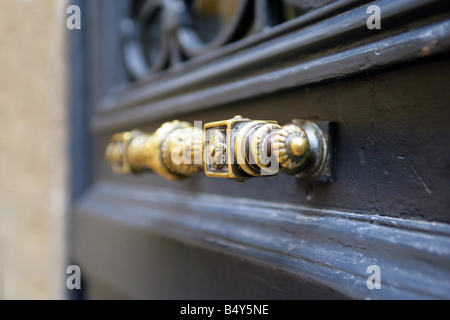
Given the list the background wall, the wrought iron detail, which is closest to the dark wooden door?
the wrought iron detail

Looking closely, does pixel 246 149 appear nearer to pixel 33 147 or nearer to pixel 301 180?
pixel 301 180

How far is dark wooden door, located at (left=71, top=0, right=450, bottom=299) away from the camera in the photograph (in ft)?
0.83

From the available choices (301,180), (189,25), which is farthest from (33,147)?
(301,180)

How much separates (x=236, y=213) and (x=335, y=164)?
124 millimetres

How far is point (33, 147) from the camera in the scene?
79cm

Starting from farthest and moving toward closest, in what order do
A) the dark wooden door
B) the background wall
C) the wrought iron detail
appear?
the background wall
the wrought iron detail
the dark wooden door

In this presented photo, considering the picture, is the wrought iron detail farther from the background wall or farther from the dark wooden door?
the background wall

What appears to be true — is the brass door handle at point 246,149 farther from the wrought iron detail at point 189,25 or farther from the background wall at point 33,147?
the background wall at point 33,147

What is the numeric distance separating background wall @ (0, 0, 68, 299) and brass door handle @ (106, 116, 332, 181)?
1.56ft

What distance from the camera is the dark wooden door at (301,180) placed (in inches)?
9.9

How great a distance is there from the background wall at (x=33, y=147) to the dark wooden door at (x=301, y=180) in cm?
21

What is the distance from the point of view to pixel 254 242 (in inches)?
14.4

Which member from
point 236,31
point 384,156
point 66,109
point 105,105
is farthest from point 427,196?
point 66,109

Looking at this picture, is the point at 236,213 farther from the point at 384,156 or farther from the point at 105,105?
the point at 105,105
